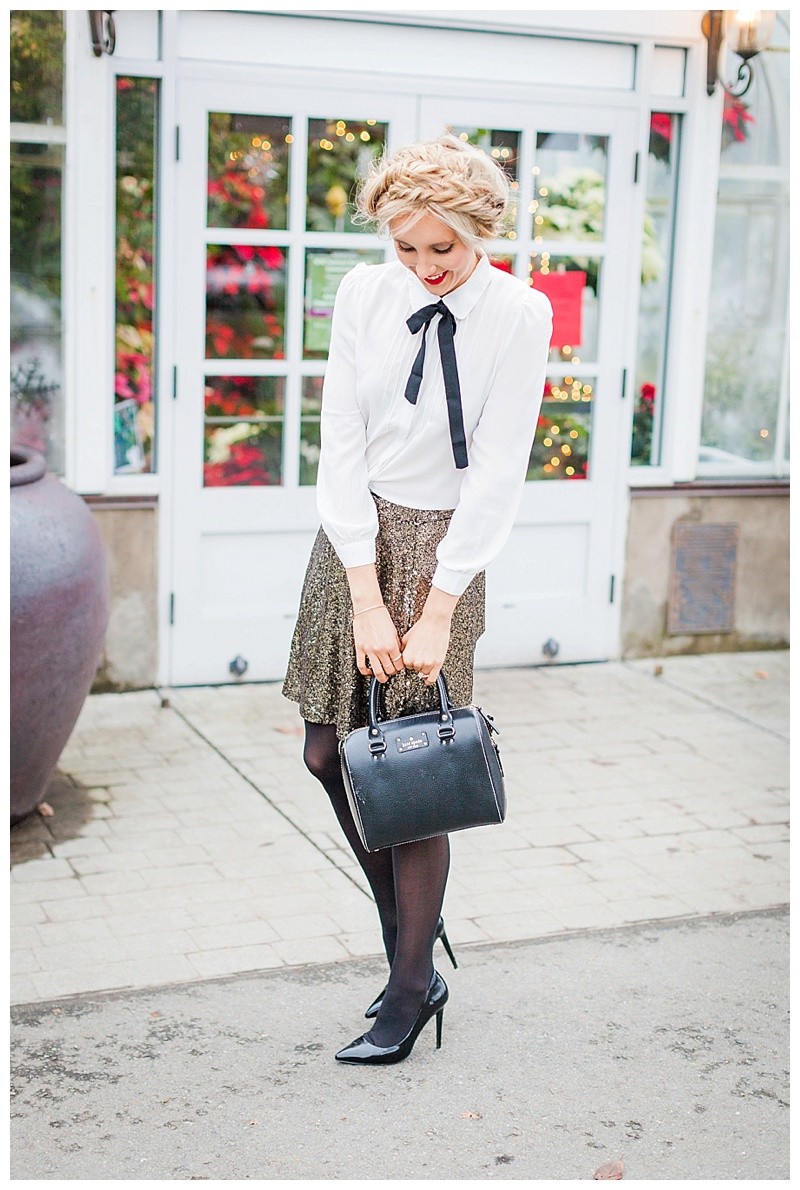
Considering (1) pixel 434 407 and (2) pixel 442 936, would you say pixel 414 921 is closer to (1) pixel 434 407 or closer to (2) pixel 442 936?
(2) pixel 442 936

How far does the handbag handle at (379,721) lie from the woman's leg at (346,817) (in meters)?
0.16

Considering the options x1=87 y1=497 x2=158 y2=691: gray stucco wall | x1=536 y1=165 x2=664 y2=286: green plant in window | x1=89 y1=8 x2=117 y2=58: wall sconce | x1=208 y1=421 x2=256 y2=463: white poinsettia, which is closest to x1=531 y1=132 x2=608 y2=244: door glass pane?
x1=536 y1=165 x2=664 y2=286: green plant in window

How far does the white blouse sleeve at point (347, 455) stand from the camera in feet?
9.34

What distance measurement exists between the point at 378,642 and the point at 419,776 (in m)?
0.28

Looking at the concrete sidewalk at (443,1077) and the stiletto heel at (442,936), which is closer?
the concrete sidewalk at (443,1077)

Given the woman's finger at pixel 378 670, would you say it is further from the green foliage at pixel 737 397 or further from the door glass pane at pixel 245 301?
the green foliage at pixel 737 397

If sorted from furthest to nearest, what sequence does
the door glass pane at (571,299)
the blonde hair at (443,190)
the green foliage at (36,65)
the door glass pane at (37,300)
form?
the door glass pane at (571,299) < the door glass pane at (37,300) < the green foliage at (36,65) < the blonde hair at (443,190)

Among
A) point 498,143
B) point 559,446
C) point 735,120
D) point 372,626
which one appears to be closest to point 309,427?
point 559,446

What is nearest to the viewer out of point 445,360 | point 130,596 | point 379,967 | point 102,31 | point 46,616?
point 445,360

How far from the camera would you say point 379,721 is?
291 cm

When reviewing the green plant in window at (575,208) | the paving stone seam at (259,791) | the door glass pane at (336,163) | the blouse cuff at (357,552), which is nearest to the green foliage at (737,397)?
the green plant in window at (575,208)

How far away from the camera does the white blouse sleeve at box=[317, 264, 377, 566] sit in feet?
9.34

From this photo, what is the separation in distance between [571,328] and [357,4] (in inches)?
64.7

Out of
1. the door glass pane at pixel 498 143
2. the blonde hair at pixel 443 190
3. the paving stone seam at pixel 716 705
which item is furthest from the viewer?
the door glass pane at pixel 498 143
